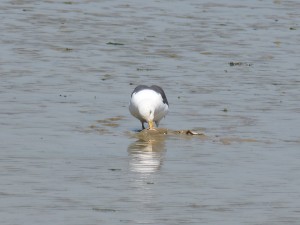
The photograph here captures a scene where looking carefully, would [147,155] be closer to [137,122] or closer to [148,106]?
[148,106]

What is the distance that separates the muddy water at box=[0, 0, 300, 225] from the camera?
12.8 metres

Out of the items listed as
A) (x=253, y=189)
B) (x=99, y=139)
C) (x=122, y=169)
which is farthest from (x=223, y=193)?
(x=99, y=139)

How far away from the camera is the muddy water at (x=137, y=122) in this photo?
504 inches

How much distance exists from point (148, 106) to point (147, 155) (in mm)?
1839

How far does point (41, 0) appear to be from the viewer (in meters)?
35.6

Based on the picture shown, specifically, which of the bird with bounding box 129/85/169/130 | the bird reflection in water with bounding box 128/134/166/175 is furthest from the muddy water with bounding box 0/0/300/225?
the bird with bounding box 129/85/169/130

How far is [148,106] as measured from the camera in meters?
17.8

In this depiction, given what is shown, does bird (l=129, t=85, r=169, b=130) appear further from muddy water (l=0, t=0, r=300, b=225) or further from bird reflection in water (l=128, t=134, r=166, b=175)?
bird reflection in water (l=128, t=134, r=166, b=175)

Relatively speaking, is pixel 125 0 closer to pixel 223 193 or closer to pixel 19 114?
pixel 19 114

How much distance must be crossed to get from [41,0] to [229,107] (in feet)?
54.1

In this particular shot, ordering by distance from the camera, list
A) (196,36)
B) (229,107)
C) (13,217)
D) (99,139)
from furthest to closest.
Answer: (196,36) → (229,107) → (99,139) → (13,217)

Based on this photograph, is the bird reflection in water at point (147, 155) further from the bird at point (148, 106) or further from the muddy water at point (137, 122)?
the bird at point (148, 106)

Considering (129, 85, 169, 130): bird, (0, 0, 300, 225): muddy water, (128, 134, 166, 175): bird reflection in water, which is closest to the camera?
(0, 0, 300, 225): muddy water

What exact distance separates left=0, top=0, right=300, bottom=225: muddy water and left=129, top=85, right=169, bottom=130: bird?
1.13 feet
